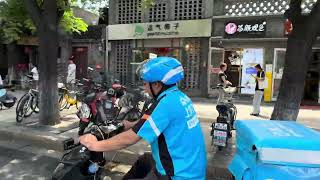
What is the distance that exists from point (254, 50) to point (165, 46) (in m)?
4.50

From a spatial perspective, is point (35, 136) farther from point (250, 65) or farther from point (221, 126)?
point (250, 65)

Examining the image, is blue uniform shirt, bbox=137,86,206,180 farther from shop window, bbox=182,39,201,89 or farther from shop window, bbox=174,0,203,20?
shop window, bbox=174,0,203,20

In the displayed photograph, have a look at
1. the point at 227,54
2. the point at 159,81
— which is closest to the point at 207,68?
the point at 227,54

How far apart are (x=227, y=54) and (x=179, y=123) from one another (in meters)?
14.4

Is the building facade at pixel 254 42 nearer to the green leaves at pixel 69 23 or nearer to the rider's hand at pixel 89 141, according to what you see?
the green leaves at pixel 69 23

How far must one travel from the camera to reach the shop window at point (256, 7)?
597 inches

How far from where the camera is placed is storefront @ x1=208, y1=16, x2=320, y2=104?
1520 cm

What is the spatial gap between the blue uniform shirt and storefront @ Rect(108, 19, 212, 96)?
1320cm

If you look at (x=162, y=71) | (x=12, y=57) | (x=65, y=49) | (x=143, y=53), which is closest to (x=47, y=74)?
(x=162, y=71)

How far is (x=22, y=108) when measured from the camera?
922 centimetres

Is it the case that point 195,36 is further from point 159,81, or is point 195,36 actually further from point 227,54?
point 159,81

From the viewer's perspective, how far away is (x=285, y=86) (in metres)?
6.38

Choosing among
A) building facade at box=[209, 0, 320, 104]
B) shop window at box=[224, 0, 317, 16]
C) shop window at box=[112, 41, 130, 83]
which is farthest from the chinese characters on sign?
shop window at box=[224, 0, 317, 16]

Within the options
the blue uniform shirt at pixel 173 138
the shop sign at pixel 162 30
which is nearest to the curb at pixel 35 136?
the blue uniform shirt at pixel 173 138
